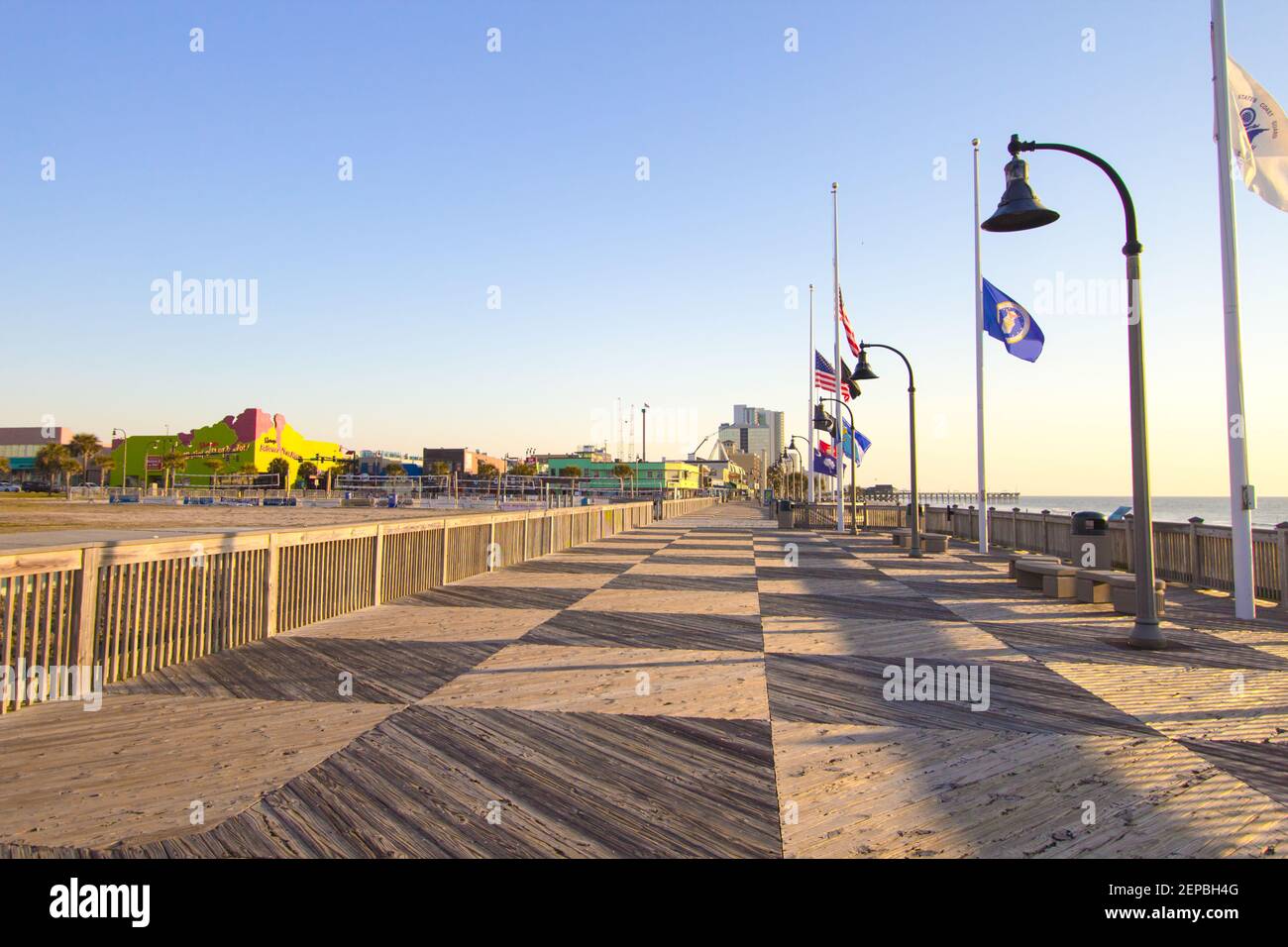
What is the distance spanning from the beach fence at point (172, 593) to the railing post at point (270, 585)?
0.4 inches

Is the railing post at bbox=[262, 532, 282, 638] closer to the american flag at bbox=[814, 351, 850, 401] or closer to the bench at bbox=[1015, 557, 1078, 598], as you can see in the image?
the bench at bbox=[1015, 557, 1078, 598]

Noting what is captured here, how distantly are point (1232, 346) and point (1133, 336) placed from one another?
3.15 metres

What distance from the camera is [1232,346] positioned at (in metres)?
10.3

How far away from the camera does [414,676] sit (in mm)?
6676

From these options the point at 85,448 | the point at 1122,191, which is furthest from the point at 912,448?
the point at 85,448

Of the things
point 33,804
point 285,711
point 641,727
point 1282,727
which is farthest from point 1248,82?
point 33,804

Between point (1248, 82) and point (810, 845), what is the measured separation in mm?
12182

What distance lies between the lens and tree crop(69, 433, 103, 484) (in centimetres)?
10325

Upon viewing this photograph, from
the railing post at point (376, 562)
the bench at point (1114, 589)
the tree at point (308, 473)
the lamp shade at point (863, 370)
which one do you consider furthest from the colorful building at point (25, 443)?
the bench at point (1114, 589)

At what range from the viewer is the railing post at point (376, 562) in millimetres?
10539

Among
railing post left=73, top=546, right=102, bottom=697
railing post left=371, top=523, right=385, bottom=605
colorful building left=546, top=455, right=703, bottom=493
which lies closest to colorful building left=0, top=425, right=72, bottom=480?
colorful building left=546, top=455, right=703, bottom=493

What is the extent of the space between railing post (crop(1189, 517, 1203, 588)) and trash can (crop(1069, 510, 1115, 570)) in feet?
4.57

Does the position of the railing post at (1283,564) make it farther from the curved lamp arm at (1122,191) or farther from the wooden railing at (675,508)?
the wooden railing at (675,508)
